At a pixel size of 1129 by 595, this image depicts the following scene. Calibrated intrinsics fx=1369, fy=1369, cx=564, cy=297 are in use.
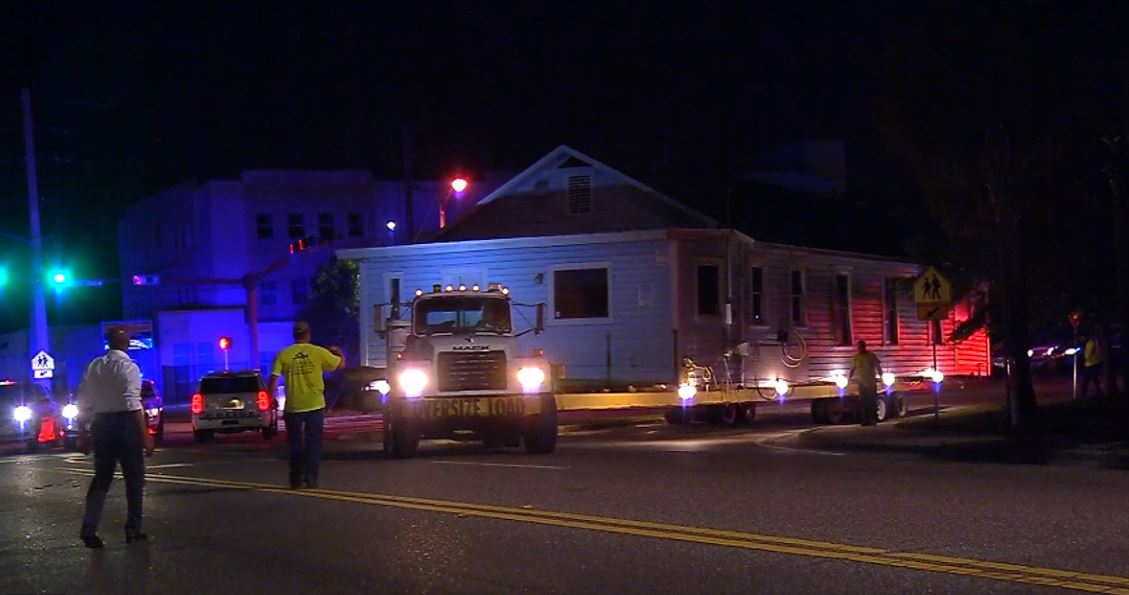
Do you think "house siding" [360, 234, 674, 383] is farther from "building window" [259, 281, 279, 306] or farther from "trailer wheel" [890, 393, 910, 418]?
"building window" [259, 281, 279, 306]

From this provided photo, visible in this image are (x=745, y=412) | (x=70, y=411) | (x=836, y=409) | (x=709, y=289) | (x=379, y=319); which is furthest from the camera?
(x=709, y=289)

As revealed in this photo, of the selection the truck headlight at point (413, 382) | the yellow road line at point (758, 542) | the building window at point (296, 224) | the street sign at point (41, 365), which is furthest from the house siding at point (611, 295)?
the building window at point (296, 224)

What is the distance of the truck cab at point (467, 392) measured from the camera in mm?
19453

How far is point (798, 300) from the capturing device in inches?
1417

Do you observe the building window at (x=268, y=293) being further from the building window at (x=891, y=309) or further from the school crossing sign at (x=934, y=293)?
the school crossing sign at (x=934, y=293)

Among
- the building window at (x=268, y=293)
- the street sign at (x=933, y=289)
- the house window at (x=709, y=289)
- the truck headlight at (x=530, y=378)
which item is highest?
the building window at (x=268, y=293)

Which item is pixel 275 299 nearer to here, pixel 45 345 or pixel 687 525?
pixel 45 345

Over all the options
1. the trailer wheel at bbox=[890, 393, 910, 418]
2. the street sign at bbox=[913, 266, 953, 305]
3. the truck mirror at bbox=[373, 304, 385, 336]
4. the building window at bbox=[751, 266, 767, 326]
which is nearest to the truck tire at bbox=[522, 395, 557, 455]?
the truck mirror at bbox=[373, 304, 385, 336]

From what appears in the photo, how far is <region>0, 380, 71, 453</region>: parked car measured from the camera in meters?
29.0

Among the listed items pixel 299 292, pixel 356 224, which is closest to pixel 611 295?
pixel 356 224

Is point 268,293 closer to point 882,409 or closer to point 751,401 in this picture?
point 751,401

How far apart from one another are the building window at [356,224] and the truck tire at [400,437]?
137ft

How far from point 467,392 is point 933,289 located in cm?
869

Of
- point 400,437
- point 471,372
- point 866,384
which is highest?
point 471,372
